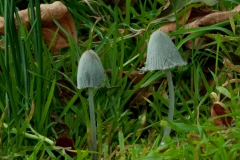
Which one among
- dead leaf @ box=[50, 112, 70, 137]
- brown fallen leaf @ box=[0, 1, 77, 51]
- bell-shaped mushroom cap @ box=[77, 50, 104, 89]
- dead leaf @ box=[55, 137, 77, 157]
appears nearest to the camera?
bell-shaped mushroom cap @ box=[77, 50, 104, 89]

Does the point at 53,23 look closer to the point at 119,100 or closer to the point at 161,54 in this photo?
the point at 119,100

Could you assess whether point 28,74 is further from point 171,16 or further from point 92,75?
point 171,16

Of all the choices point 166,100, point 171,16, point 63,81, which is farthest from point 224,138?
point 171,16

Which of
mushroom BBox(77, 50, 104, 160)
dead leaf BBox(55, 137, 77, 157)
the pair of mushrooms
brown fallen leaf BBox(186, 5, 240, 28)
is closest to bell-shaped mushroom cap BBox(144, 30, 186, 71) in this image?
the pair of mushrooms

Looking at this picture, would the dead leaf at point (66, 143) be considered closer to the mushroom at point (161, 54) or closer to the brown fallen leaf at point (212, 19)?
the mushroom at point (161, 54)

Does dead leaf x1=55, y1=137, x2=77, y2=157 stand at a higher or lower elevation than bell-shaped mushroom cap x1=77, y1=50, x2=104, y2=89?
lower

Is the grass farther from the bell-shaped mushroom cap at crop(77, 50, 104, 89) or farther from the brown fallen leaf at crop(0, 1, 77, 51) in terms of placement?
the bell-shaped mushroom cap at crop(77, 50, 104, 89)

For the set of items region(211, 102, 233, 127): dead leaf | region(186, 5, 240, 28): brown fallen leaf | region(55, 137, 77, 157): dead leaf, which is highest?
region(186, 5, 240, 28): brown fallen leaf
